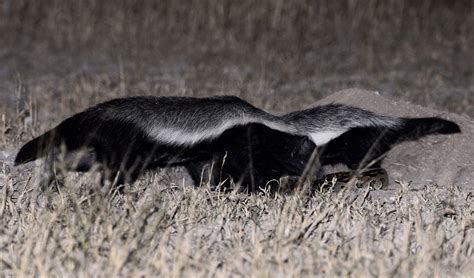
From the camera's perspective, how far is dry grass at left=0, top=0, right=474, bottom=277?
3.94 m

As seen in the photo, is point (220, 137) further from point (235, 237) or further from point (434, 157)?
point (434, 157)

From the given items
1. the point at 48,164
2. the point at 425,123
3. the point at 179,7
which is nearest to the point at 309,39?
the point at 179,7

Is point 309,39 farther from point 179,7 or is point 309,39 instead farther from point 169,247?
point 169,247

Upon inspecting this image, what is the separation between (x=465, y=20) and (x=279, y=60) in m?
3.75

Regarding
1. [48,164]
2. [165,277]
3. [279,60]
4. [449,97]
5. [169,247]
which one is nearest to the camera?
[165,277]

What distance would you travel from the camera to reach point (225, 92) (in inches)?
423

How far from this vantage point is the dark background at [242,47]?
11.5 m

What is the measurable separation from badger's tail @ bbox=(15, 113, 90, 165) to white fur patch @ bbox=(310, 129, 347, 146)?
5.00 feet

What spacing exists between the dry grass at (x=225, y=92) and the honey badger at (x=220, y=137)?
240mm

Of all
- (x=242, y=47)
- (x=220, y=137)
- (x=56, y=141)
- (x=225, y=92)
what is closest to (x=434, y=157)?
(x=220, y=137)

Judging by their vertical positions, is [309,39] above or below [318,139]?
below

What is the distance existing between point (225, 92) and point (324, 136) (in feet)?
15.5

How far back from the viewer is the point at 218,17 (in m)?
14.8

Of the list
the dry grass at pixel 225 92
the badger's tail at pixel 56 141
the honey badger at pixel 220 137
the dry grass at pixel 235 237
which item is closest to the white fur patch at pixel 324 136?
the honey badger at pixel 220 137
